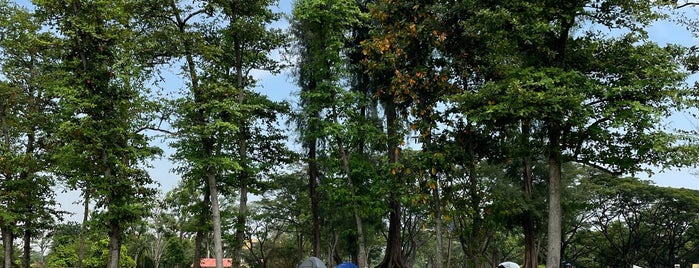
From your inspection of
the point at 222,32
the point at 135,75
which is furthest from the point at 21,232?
the point at 222,32

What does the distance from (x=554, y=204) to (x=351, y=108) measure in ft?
24.7

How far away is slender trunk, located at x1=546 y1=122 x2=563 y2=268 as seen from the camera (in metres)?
12.3

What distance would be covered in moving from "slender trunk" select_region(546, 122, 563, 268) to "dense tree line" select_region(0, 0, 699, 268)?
5 cm

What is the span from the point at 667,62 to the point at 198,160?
38.5 feet

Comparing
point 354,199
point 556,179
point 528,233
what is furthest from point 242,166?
point 556,179

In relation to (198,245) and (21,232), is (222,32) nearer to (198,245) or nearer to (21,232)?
(198,245)

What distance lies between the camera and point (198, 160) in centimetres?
1579

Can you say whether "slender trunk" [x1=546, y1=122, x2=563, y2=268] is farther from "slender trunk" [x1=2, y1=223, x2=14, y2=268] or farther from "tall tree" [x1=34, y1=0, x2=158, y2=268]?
"slender trunk" [x1=2, y1=223, x2=14, y2=268]

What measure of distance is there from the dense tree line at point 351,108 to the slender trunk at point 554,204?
0.15 ft

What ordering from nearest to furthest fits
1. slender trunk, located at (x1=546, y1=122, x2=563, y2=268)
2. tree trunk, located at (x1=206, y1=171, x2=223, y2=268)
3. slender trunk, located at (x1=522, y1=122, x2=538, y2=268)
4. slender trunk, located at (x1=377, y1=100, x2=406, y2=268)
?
1. slender trunk, located at (x1=546, y1=122, x2=563, y2=268)
2. tree trunk, located at (x1=206, y1=171, x2=223, y2=268)
3. slender trunk, located at (x1=522, y1=122, x2=538, y2=268)
4. slender trunk, located at (x1=377, y1=100, x2=406, y2=268)

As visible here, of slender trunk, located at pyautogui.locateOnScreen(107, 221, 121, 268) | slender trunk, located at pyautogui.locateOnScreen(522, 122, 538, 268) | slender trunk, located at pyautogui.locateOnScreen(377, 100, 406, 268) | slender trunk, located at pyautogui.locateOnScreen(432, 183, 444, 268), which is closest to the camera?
slender trunk, located at pyautogui.locateOnScreen(432, 183, 444, 268)

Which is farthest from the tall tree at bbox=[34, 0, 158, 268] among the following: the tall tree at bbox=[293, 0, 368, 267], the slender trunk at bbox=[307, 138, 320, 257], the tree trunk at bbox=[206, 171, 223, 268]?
the slender trunk at bbox=[307, 138, 320, 257]

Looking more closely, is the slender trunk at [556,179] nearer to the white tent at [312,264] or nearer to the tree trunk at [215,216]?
the white tent at [312,264]

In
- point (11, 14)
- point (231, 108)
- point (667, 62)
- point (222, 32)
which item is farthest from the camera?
point (11, 14)
